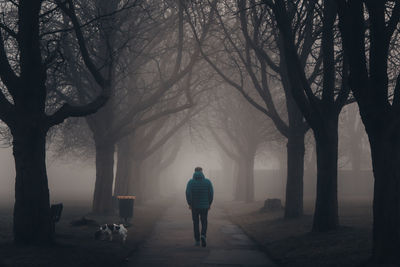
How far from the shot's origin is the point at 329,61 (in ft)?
46.1

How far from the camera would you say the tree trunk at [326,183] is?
46.3 ft

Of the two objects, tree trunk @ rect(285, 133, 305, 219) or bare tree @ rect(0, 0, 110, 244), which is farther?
tree trunk @ rect(285, 133, 305, 219)

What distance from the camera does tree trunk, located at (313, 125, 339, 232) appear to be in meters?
14.1

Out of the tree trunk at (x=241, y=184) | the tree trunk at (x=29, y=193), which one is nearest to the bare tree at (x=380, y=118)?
the tree trunk at (x=29, y=193)

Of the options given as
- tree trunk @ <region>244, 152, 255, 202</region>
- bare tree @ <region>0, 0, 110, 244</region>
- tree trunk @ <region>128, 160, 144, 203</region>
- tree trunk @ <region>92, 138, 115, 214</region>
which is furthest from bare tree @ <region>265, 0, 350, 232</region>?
tree trunk @ <region>244, 152, 255, 202</region>

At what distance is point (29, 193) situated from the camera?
37.0 ft

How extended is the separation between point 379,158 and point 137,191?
24.0 meters

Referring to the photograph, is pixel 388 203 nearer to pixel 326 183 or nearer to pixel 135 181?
pixel 326 183

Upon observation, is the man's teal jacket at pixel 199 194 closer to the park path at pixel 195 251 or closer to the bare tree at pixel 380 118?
the park path at pixel 195 251

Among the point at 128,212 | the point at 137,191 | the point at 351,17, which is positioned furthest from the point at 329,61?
the point at 137,191

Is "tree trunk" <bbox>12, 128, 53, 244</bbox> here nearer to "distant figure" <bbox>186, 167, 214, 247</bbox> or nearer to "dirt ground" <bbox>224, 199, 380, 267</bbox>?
"distant figure" <bbox>186, 167, 214, 247</bbox>

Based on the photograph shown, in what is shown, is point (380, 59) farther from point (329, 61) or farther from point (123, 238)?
point (123, 238)

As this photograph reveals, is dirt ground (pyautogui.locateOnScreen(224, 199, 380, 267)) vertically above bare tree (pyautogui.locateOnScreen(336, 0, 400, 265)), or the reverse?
bare tree (pyautogui.locateOnScreen(336, 0, 400, 265))

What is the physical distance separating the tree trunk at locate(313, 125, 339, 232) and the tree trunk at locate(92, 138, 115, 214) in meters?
10.5
